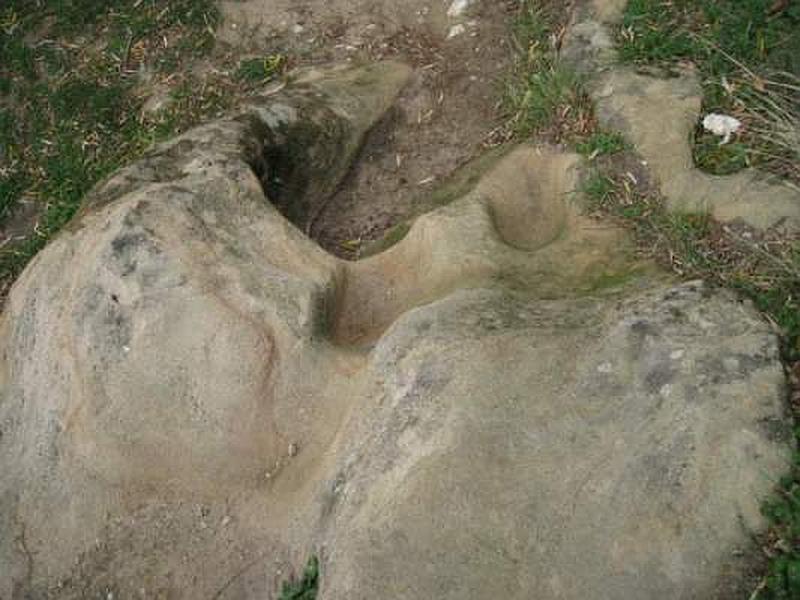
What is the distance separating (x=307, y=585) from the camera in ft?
10.7

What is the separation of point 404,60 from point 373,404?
301cm

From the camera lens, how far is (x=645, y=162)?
4246mm

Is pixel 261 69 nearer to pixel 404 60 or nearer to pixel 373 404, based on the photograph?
pixel 404 60

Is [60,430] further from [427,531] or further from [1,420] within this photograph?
[427,531]

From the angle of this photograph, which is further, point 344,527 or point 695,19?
point 695,19

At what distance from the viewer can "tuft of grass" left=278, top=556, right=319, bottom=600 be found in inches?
127

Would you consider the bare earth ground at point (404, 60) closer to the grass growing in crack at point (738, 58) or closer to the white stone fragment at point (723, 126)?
the grass growing in crack at point (738, 58)

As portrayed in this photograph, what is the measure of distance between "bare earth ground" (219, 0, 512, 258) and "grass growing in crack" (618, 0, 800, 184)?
992mm

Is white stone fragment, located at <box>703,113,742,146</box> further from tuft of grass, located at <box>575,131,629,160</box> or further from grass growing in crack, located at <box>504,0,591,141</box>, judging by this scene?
grass growing in crack, located at <box>504,0,591,141</box>

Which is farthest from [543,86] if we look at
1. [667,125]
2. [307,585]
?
[307,585]

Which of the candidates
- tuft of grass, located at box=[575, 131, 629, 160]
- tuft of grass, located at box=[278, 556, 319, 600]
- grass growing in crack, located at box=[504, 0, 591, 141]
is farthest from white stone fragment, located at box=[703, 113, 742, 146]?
tuft of grass, located at box=[278, 556, 319, 600]

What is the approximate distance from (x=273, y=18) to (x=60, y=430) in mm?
3488

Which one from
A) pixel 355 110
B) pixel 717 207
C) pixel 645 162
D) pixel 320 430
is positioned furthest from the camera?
pixel 355 110

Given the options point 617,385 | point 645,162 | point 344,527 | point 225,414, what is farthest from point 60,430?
point 645,162
